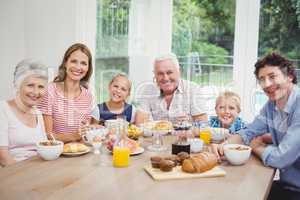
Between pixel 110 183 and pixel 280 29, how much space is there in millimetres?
2476

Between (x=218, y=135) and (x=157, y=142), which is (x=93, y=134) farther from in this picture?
(x=218, y=135)

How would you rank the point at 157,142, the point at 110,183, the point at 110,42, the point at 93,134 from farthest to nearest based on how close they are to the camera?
the point at 110,42 → the point at 157,142 → the point at 93,134 → the point at 110,183

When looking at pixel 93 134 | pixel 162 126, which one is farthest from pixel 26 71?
pixel 162 126

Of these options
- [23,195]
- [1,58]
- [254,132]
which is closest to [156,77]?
[254,132]

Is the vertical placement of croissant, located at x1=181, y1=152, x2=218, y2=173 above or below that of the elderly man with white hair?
below

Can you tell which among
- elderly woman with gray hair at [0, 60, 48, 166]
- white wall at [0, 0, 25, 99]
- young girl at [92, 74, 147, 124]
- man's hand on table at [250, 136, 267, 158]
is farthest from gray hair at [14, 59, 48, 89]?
man's hand on table at [250, 136, 267, 158]

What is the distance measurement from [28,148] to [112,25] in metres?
1.90

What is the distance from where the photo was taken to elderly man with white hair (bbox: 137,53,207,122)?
8.51ft

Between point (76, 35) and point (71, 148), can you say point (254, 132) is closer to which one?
point (71, 148)

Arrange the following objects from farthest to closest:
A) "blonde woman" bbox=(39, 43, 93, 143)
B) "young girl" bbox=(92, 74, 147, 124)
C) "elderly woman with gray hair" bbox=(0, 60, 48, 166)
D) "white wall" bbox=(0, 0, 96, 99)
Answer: "white wall" bbox=(0, 0, 96, 99) < "young girl" bbox=(92, 74, 147, 124) < "blonde woman" bbox=(39, 43, 93, 143) < "elderly woman with gray hair" bbox=(0, 60, 48, 166)

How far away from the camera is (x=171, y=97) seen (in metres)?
2.66

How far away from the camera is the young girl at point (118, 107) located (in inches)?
102

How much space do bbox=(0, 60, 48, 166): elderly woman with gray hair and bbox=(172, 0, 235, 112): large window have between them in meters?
1.77

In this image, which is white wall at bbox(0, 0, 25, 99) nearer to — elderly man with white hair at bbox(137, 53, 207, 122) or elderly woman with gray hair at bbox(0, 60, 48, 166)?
elderly woman with gray hair at bbox(0, 60, 48, 166)
